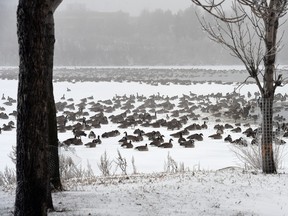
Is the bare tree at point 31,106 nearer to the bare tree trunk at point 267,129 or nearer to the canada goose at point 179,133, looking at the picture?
the bare tree trunk at point 267,129

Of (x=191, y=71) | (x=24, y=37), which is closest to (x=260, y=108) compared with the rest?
(x=24, y=37)

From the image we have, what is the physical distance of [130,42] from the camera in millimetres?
97938

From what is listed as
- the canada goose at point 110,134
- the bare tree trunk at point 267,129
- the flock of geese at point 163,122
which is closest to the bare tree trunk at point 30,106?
the flock of geese at point 163,122

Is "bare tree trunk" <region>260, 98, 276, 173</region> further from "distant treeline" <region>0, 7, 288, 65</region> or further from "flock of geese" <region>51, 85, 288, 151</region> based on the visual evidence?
"distant treeline" <region>0, 7, 288, 65</region>

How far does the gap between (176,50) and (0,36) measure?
1649 inches

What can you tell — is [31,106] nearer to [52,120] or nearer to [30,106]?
[30,106]

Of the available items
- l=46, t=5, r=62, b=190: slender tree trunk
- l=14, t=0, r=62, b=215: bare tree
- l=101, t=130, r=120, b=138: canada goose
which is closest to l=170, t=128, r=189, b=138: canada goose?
l=101, t=130, r=120, b=138: canada goose

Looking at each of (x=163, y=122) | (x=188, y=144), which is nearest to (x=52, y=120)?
(x=188, y=144)

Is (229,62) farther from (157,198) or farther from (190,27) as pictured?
(157,198)

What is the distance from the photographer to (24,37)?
16.1 ft

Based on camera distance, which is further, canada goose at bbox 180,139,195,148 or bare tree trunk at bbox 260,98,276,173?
canada goose at bbox 180,139,195,148

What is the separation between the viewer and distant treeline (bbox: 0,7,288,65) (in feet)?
302

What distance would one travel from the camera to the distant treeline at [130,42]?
91.9m

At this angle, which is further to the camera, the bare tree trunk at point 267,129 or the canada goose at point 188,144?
the canada goose at point 188,144
